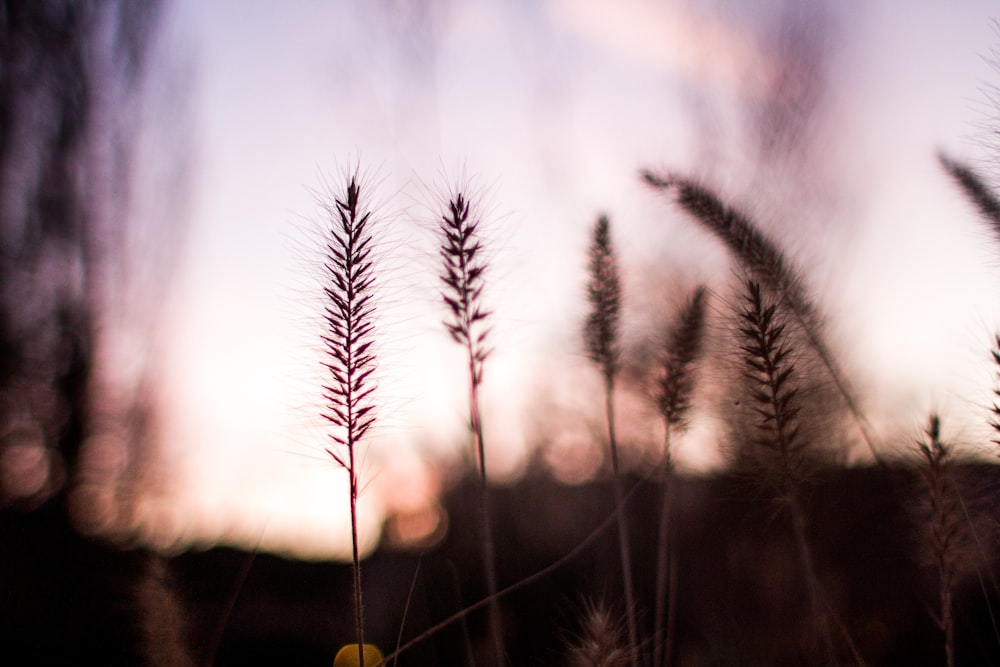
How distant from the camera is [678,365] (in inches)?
69.9

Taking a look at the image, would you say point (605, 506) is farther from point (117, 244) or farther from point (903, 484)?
point (117, 244)

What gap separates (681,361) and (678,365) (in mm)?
15

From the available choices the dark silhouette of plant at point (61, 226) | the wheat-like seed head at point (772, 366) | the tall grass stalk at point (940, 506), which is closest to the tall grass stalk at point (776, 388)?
the wheat-like seed head at point (772, 366)

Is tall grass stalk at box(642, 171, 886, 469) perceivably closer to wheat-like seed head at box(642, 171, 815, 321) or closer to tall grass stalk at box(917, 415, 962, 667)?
wheat-like seed head at box(642, 171, 815, 321)

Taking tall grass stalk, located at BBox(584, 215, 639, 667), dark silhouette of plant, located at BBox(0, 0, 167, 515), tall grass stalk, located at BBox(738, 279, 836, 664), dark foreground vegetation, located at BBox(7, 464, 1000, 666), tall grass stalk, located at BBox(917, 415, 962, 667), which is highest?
dark silhouette of plant, located at BBox(0, 0, 167, 515)

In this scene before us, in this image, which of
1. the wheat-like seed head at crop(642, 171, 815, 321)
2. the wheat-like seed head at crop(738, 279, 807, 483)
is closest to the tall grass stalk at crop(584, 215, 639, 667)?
the wheat-like seed head at crop(642, 171, 815, 321)

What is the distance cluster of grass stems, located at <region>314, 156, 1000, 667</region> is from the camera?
111cm

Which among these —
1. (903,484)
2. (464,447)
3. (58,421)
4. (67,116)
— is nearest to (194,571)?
(464,447)

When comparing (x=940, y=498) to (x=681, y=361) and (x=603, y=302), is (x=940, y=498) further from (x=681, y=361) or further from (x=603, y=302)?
(x=603, y=302)

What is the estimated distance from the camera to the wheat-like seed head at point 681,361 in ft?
5.54

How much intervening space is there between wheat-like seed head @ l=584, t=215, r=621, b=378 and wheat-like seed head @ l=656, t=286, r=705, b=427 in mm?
178

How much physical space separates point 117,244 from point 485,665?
4584 millimetres

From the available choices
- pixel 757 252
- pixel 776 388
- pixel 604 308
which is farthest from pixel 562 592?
pixel 757 252

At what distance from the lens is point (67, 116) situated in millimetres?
5055
